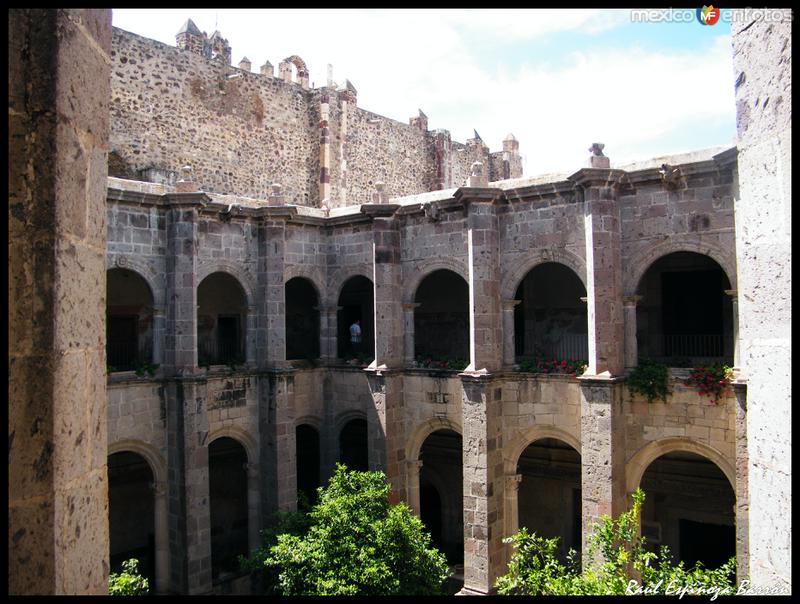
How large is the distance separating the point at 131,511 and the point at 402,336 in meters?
8.74

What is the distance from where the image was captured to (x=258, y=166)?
2081 centimetres

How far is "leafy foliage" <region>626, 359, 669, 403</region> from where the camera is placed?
12367 mm

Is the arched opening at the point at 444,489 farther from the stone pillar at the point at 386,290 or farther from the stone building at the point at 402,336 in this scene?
the stone pillar at the point at 386,290

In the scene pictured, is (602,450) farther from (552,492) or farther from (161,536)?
(161,536)

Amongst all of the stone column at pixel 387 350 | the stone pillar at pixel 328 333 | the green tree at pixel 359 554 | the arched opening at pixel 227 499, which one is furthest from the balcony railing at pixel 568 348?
the arched opening at pixel 227 499

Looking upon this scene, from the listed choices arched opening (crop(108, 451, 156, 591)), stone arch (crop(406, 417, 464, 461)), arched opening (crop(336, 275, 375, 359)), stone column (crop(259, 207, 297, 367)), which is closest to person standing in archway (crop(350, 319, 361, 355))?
arched opening (crop(336, 275, 375, 359))

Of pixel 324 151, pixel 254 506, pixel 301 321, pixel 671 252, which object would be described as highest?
pixel 324 151

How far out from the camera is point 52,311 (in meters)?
2.40

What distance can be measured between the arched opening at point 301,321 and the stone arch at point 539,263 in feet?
25.0

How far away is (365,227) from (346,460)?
747cm

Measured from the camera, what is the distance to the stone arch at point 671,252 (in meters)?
11.8

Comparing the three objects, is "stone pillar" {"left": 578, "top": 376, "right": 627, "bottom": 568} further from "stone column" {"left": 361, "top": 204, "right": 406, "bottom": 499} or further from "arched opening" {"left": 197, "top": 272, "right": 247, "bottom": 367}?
"arched opening" {"left": 197, "top": 272, "right": 247, "bottom": 367}

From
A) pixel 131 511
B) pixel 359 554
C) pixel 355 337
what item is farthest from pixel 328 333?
pixel 131 511

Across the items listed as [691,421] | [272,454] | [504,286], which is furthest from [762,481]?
[272,454]
